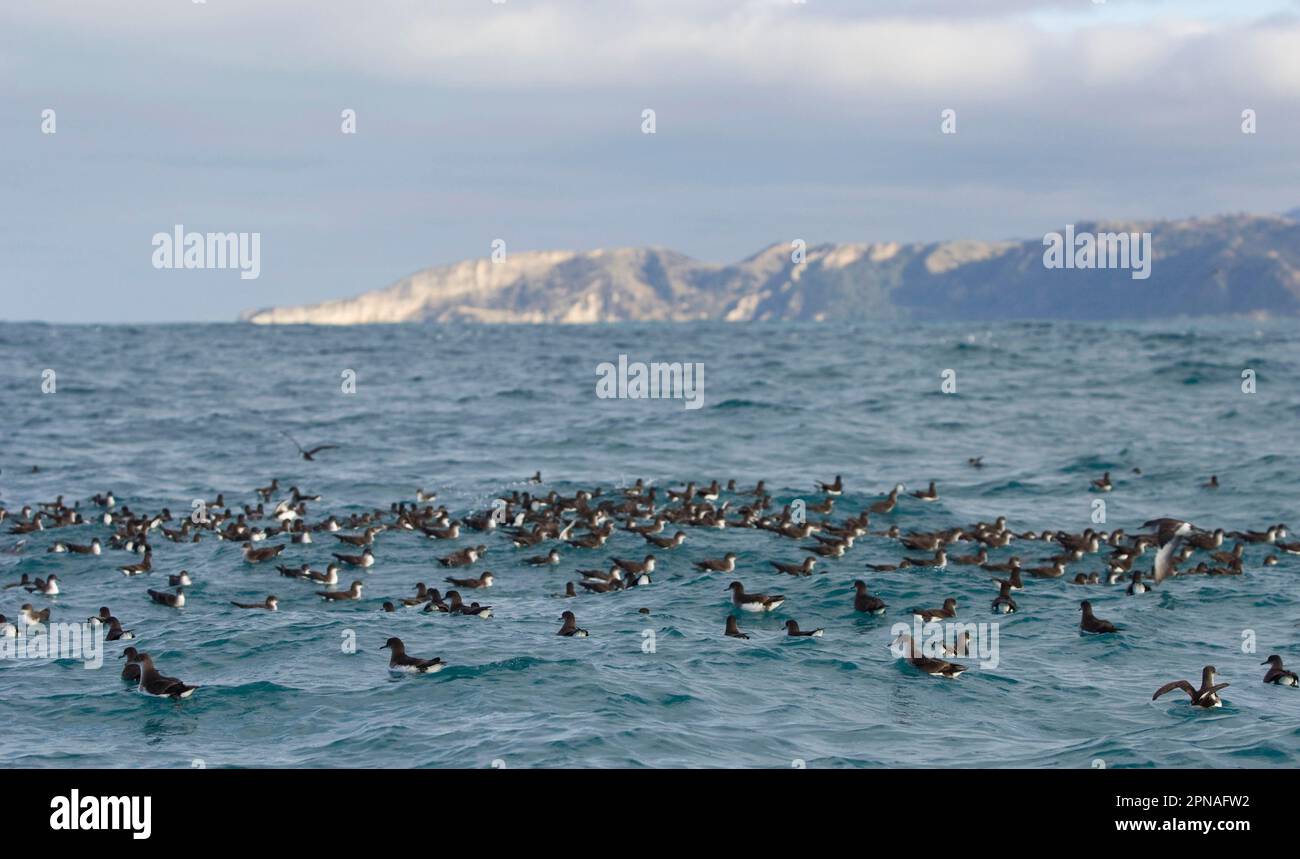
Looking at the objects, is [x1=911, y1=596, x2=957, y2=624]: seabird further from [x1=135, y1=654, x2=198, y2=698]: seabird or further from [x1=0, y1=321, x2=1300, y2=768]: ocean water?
[x1=135, y1=654, x2=198, y2=698]: seabird

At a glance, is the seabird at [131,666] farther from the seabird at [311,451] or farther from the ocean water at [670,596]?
the seabird at [311,451]

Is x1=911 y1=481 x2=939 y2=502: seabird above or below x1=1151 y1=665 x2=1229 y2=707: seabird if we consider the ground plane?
above

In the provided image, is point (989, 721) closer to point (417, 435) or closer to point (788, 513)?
point (788, 513)

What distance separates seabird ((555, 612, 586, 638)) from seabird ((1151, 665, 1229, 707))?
29.7 ft

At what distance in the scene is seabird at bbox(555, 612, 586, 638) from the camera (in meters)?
21.1

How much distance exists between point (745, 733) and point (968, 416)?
120 ft

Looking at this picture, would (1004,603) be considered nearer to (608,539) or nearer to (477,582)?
(608,539)

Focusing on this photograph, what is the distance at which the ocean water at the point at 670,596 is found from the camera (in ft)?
52.6

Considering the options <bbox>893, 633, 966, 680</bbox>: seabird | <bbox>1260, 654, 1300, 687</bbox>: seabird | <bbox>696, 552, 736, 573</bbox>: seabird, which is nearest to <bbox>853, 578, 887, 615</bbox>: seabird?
<bbox>893, 633, 966, 680</bbox>: seabird

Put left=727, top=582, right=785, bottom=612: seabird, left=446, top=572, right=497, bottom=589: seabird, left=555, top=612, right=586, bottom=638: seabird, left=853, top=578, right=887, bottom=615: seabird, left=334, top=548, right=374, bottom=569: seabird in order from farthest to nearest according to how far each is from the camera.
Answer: left=334, top=548, right=374, bottom=569: seabird → left=446, top=572, right=497, bottom=589: seabird → left=727, top=582, right=785, bottom=612: seabird → left=853, top=578, right=887, bottom=615: seabird → left=555, top=612, right=586, bottom=638: seabird

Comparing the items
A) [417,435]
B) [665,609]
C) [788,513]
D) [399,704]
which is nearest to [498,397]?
[417,435]

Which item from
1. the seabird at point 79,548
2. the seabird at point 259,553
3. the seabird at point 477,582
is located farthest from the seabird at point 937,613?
the seabird at point 79,548

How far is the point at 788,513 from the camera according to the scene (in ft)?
102

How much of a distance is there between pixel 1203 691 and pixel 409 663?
11491mm
